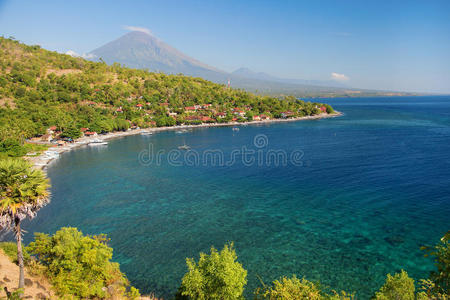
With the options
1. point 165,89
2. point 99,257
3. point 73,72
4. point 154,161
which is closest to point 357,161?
point 154,161

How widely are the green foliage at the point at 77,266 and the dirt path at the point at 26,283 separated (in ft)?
2.04

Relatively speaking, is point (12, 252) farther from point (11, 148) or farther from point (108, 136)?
point (108, 136)

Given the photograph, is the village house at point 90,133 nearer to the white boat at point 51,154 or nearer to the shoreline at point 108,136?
the shoreline at point 108,136

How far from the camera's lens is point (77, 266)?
18.6 meters

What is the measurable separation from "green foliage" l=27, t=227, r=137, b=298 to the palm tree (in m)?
5.03

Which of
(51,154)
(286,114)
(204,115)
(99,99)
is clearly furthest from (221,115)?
(51,154)

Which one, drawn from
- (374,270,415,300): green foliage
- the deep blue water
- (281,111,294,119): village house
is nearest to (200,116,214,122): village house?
(281,111,294,119): village house

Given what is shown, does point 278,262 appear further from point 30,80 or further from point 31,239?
point 30,80

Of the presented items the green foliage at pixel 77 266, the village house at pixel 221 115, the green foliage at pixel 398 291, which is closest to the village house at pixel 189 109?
the village house at pixel 221 115

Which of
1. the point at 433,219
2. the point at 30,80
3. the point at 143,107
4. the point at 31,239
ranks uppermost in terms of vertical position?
the point at 30,80

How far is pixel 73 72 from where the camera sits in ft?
488

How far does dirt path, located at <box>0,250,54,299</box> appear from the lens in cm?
1614

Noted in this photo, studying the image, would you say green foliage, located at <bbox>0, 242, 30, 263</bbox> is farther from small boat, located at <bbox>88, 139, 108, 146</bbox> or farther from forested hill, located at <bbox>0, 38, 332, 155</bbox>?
small boat, located at <bbox>88, 139, 108, 146</bbox>

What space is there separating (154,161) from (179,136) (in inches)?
1452
